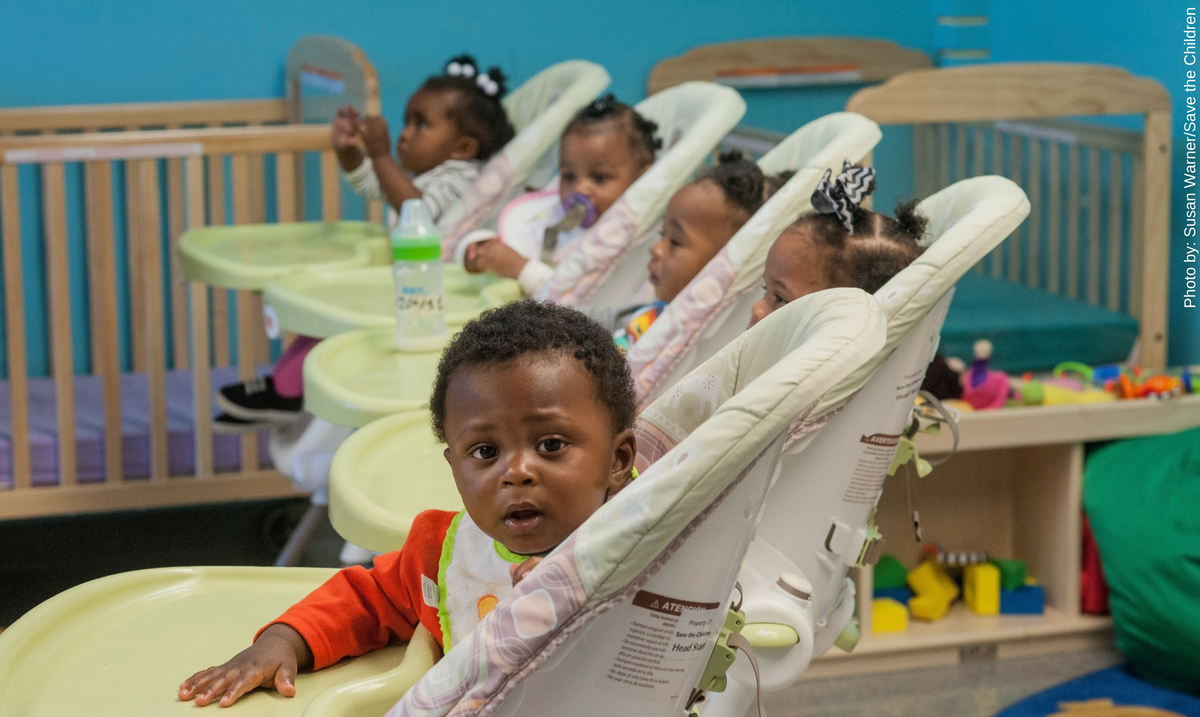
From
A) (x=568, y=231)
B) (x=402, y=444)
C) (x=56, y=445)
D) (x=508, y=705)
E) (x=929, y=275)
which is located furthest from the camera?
(x=56, y=445)

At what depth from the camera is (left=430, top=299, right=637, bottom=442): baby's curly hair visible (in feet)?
3.23

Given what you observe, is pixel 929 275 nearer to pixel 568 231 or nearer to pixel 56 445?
pixel 568 231

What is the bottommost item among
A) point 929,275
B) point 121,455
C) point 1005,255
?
point 121,455

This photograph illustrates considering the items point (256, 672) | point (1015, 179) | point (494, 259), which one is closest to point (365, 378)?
point (494, 259)

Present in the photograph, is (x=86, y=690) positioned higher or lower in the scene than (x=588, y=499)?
lower

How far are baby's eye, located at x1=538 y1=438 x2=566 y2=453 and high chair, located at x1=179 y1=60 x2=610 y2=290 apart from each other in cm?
132

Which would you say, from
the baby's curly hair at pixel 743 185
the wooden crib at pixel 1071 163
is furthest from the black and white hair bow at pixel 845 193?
the wooden crib at pixel 1071 163

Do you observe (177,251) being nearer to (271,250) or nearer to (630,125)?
(271,250)

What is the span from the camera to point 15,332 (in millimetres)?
2543

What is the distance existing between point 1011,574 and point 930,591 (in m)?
0.16

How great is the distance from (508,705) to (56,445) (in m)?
2.11

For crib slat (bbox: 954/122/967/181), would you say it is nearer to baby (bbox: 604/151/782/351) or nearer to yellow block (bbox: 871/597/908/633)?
yellow block (bbox: 871/597/908/633)

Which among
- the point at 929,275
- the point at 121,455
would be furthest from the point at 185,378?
the point at 929,275

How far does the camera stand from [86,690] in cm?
98
